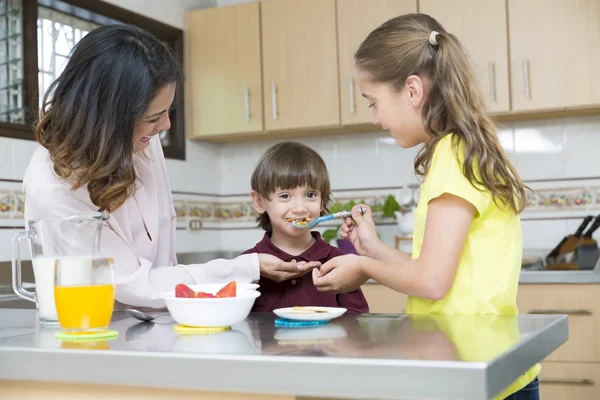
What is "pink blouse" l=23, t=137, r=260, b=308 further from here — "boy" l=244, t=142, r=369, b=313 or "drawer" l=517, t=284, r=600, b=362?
"drawer" l=517, t=284, r=600, b=362

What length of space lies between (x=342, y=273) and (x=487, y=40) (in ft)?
7.13

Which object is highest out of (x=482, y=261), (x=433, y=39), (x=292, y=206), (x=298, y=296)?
(x=433, y=39)

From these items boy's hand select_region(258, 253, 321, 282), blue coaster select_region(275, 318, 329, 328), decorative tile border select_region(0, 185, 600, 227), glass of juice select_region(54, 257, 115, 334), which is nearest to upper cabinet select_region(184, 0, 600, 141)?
decorative tile border select_region(0, 185, 600, 227)

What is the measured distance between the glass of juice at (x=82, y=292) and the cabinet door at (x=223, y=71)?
2709mm

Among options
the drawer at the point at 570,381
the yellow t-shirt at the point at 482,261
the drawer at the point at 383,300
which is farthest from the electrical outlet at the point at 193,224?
the yellow t-shirt at the point at 482,261

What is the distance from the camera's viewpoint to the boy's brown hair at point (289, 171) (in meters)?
1.93

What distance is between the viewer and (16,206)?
9.48 feet

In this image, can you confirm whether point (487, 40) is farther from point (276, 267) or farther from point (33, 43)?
point (276, 267)

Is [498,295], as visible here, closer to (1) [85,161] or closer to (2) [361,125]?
(1) [85,161]

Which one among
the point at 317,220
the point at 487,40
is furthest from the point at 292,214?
the point at 487,40

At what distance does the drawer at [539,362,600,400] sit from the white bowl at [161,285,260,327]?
83.1 inches

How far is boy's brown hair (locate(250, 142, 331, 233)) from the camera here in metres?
1.93

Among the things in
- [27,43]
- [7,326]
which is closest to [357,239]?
[7,326]

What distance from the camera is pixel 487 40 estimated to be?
10.9 feet
